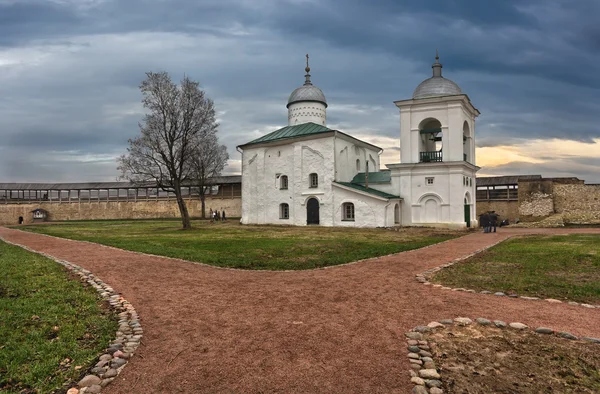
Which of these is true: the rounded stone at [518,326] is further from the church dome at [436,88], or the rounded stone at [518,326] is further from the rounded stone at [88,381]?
the church dome at [436,88]

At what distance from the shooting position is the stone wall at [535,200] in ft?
108

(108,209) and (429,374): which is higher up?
(108,209)

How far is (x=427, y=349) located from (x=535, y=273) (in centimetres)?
605

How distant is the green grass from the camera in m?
4.10

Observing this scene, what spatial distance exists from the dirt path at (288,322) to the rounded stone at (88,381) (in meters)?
0.22

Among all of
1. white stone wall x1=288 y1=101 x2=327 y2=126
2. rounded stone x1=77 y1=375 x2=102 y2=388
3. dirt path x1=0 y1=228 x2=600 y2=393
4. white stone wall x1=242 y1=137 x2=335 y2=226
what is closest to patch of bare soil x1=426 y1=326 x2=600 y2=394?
dirt path x1=0 y1=228 x2=600 y2=393

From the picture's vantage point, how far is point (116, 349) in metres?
4.75

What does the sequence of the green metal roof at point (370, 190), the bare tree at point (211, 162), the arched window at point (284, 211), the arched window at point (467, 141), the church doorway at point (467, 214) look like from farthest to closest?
the bare tree at point (211, 162) → the arched window at point (284, 211) → the arched window at point (467, 141) → the green metal roof at point (370, 190) → the church doorway at point (467, 214)

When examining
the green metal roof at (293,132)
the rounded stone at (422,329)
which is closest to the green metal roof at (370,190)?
the green metal roof at (293,132)

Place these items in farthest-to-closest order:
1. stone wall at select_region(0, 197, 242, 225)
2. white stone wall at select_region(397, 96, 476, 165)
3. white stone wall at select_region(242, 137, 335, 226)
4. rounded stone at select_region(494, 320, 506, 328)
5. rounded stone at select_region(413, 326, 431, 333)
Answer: stone wall at select_region(0, 197, 242, 225) < white stone wall at select_region(242, 137, 335, 226) < white stone wall at select_region(397, 96, 476, 165) < rounded stone at select_region(494, 320, 506, 328) < rounded stone at select_region(413, 326, 431, 333)

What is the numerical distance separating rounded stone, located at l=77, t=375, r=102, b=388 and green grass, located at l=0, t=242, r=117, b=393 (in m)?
0.15

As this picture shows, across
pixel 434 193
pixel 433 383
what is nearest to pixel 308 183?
pixel 434 193

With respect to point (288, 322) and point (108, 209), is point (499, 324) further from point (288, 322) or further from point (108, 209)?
point (108, 209)

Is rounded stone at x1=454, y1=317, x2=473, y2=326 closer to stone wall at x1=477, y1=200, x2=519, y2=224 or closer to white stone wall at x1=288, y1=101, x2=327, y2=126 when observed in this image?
white stone wall at x1=288, y1=101, x2=327, y2=126
